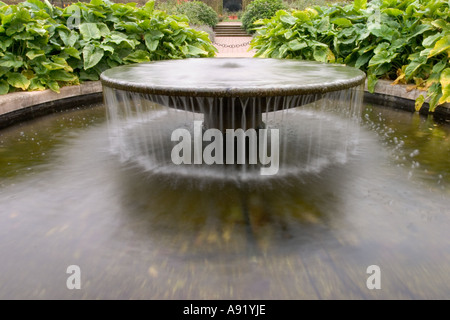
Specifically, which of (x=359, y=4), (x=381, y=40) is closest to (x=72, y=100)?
(x=381, y=40)

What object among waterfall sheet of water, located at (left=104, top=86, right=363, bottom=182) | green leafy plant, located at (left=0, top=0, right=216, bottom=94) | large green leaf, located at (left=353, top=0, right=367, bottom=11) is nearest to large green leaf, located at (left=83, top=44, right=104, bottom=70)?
green leafy plant, located at (left=0, top=0, right=216, bottom=94)

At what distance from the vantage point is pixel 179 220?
2115 mm

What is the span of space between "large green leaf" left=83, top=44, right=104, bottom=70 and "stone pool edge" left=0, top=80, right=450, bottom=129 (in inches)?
12.9

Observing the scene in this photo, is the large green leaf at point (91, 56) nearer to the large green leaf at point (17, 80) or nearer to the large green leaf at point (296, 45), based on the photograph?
the large green leaf at point (17, 80)

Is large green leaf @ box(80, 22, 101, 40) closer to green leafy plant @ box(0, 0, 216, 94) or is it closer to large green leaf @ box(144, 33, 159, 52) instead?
green leafy plant @ box(0, 0, 216, 94)

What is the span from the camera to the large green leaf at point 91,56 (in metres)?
4.82

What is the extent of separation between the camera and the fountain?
1.63 meters

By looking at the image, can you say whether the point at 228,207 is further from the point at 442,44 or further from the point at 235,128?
the point at 442,44

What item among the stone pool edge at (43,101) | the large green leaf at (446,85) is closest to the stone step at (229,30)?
the stone pool edge at (43,101)

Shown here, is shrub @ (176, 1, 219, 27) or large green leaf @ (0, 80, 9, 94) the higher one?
shrub @ (176, 1, 219, 27)

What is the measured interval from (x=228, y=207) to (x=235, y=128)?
1.07 metres

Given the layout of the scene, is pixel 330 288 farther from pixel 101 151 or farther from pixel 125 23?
pixel 125 23

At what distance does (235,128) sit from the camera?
123 inches

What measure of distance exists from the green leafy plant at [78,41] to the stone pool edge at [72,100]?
141mm
